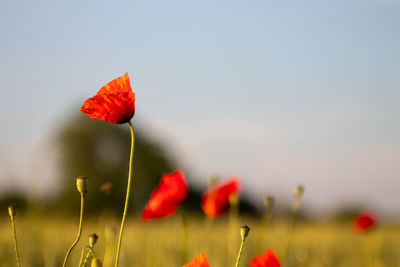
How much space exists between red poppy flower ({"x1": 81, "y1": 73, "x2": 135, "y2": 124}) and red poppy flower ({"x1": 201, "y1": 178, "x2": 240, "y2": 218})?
2.37 feet

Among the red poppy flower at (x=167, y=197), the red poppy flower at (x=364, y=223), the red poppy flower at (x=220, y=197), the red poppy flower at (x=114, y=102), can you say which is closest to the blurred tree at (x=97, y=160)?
the red poppy flower at (x=364, y=223)

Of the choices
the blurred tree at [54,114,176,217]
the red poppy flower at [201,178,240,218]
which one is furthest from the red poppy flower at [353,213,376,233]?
the blurred tree at [54,114,176,217]

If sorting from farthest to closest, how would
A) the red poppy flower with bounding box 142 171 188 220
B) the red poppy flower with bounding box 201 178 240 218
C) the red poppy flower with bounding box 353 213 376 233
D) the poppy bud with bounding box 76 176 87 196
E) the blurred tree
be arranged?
1. the blurred tree
2. the red poppy flower with bounding box 353 213 376 233
3. the red poppy flower with bounding box 201 178 240 218
4. the red poppy flower with bounding box 142 171 188 220
5. the poppy bud with bounding box 76 176 87 196

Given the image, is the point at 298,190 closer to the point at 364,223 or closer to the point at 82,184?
the point at 82,184

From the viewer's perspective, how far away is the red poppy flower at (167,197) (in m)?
1.07

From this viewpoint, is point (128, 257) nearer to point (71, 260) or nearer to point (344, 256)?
point (71, 260)

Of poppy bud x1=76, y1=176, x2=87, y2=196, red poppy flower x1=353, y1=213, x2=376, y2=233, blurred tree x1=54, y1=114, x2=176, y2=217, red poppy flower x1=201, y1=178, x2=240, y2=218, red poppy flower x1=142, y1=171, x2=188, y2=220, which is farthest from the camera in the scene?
blurred tree x1=54, y1=114, x2=176, y2=217

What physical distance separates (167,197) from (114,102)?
401mm

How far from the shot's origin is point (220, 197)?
1.52m

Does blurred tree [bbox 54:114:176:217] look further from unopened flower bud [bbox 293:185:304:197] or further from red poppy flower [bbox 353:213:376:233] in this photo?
unopened flower bud [bbox 293:185:304:197]

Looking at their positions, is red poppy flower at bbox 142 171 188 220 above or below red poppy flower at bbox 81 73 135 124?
below

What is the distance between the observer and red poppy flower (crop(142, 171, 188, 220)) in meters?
1.07

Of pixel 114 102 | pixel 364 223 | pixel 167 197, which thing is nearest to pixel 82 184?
pixel 114 102

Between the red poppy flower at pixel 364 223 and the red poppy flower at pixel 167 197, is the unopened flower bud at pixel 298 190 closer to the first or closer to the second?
the red poppy flower at pixel 167 197
